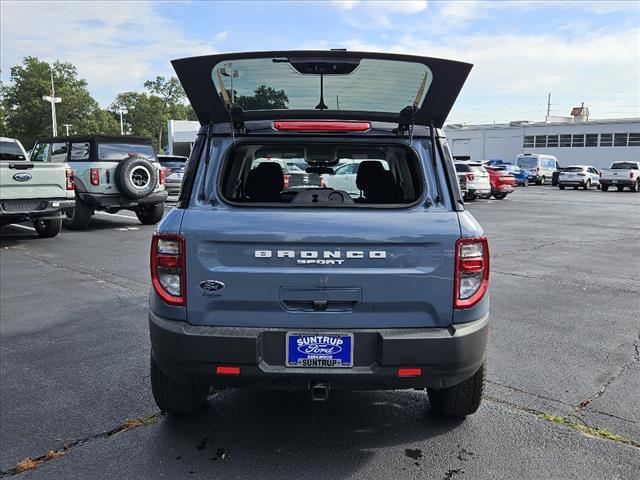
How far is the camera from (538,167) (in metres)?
37.6

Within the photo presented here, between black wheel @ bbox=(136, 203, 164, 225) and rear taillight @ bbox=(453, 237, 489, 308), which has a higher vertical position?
rear taillight @ bbox=(453, 237, 489, 308)

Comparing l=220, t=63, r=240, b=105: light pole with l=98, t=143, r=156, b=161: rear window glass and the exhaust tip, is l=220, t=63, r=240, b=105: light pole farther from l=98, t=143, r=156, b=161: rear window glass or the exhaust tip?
l=98, t=143, r=156, b=161: rear window glass

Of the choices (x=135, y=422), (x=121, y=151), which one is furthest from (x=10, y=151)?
(x=135, y=422)

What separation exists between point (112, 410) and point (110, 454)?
1.84 ft

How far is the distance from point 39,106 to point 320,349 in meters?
73.7

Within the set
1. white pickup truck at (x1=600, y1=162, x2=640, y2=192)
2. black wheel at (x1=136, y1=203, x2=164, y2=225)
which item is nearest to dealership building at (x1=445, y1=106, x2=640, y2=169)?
white pickup truck at (x1=600, y1=162, x2=640, y2=192)

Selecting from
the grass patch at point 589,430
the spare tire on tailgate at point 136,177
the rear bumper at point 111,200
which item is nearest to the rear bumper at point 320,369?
the grass patch at point 589,430

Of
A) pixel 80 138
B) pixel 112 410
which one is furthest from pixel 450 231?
pixel 80 138

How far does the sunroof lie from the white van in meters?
36.9

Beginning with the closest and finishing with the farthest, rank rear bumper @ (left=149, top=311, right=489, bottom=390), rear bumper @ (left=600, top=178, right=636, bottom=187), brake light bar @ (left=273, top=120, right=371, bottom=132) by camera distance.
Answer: rear bumper @ (left=149, top=311, right=489, bottom=390), brake light bar @ (left=273, top=120, right=371, bottom=132), rear bumper @ (left=600, top=178, right=636, bottom=187)

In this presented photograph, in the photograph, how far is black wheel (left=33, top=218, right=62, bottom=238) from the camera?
10.7 metres

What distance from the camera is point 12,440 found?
321 centimetres

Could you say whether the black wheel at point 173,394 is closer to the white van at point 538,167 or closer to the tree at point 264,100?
the tree at point 264,100

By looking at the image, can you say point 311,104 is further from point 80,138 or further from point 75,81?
point 75,81
